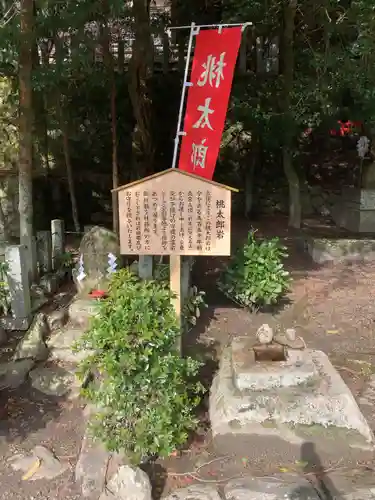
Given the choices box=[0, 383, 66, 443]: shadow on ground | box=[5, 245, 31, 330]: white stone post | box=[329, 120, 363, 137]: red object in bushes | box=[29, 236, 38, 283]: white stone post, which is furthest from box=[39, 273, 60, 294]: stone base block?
box=[329, 120, 363, 137]: red object in bushes

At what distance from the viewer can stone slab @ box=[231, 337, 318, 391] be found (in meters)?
4.14

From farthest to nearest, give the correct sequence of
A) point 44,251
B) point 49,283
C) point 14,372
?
point 44,251 < point 49,283 < point 14,372

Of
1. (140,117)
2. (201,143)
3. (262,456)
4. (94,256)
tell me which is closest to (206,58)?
(201,143)

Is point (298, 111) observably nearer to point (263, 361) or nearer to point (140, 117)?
point (140, 117)

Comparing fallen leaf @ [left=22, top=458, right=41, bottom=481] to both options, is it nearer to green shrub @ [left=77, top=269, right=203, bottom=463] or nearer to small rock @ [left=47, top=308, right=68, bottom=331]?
green shrub @ [left=77, top=269, right=203, bottom=463]

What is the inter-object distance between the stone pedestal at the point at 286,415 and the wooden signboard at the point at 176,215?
859 millimetres

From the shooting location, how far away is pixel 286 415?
3979mm

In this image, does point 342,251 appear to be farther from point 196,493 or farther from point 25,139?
point 196,493

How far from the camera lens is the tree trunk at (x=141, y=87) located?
8242 millimetres

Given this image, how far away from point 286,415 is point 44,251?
4.50 m

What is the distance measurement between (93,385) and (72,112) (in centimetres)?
811

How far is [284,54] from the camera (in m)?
9.47

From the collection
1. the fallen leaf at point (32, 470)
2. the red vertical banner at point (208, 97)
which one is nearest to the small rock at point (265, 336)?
the fallen leaf at point (32, 470)

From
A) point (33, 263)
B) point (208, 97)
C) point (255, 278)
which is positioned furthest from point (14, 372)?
point (208, 97)
